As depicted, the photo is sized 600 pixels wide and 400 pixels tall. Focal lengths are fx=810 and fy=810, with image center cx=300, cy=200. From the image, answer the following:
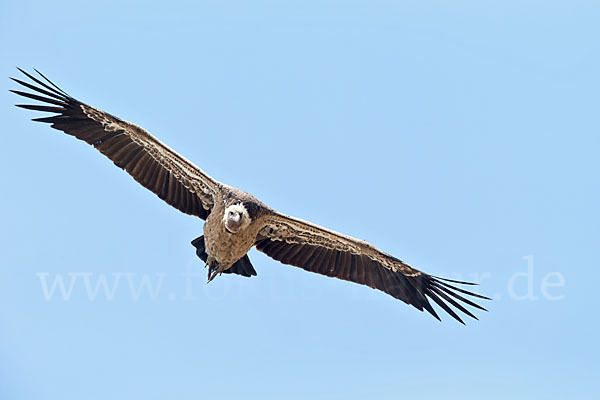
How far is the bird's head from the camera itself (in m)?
14.5

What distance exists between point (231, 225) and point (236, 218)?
0.16 metres

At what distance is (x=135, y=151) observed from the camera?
15.8 metres

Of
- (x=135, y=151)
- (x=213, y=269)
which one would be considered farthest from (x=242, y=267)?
(x=135, y=151)

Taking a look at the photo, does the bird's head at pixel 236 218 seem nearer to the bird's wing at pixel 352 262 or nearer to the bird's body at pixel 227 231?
the bird's body at pixel 227 231

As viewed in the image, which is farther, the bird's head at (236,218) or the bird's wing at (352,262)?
the bird's wing at (352,262)

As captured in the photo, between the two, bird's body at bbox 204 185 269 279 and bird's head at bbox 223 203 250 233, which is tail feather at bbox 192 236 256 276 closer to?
bird's body at bbox 204 185 269 279

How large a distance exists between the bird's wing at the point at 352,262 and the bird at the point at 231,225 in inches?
0.8

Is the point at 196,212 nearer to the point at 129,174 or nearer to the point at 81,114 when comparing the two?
the point at 129,174

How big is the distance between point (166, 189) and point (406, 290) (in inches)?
206

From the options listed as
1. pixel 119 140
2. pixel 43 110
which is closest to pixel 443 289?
pixel 119 140

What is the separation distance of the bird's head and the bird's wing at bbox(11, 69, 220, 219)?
38.6 inches

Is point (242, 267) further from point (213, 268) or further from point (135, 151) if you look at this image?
point (135, 151)

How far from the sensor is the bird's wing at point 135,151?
15.5 metres

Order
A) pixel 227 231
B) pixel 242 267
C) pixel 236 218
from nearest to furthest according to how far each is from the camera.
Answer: pixel 236 218
pixel 227 231
pixel 242 267
